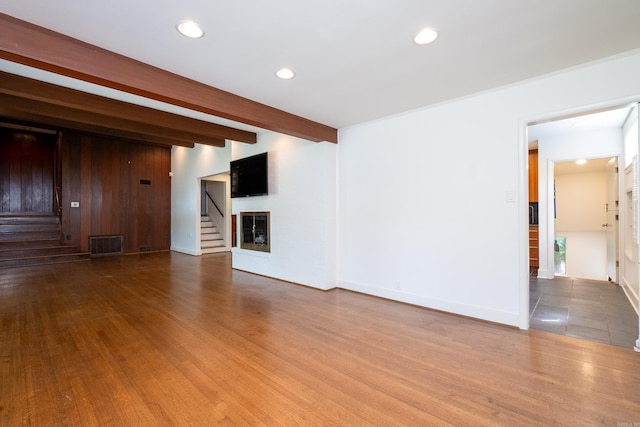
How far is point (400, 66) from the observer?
2.66 meters

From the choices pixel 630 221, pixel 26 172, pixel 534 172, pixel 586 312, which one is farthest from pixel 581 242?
pixel 26 172

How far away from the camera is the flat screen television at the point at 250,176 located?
18.4ft

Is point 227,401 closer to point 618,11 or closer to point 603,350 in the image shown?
point 603,350

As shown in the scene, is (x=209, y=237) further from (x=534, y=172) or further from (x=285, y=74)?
(x=534, y=172)

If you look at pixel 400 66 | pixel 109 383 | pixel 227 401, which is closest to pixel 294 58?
pixel 400 66

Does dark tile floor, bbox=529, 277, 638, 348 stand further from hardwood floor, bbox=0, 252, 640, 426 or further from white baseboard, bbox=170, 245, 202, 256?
white baseboard, bbox=170, 245, 202, 256

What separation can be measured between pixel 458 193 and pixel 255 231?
4.04 m

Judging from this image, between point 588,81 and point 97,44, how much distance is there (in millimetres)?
4370

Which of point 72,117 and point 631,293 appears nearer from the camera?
point 631,293

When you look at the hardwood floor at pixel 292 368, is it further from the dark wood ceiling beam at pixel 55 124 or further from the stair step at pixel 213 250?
the stair step at pixel 213 250

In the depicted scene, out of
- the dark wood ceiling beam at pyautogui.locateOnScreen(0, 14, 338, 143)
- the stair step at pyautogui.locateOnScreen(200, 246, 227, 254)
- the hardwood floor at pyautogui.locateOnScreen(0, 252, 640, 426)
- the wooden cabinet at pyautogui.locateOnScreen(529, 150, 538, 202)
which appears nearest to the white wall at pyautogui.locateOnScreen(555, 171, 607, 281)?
the wooden cabinet at pyautogui.locateOnScreen(529, 150, 538, 202)

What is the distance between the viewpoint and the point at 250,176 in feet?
19.4

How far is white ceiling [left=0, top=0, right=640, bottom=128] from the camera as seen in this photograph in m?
1.89

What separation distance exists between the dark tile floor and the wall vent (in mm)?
10313
